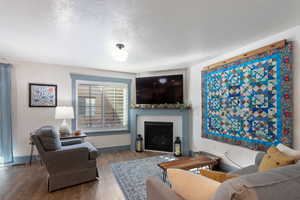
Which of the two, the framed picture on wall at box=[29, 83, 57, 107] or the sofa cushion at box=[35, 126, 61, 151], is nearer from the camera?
the sofa cushion at box=[35, 126, 61, 151]

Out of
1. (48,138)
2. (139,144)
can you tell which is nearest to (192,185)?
(48,138)

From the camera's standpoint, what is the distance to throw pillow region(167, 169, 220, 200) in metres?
0.84

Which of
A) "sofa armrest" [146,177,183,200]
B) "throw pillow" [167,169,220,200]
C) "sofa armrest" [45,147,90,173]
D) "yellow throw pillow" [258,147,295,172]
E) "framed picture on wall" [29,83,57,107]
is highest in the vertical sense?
"framed picture on wall" [29,83,57,107]

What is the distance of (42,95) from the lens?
351cm

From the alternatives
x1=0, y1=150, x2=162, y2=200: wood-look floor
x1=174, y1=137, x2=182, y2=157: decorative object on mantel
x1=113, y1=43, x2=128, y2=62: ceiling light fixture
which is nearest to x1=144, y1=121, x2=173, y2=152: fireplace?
x1=174, y1=137, x2=182, y2=157: decorative object on mantel

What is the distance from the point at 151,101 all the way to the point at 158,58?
134 centimetres

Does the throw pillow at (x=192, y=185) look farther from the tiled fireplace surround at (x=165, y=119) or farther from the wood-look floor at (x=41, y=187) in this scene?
the tiled fireplace surround at (x=165, y=119)

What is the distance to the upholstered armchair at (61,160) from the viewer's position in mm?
2205

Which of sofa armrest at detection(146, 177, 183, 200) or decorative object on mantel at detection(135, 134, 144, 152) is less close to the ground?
sofa armrest at detection(146, 177, 183, 200)

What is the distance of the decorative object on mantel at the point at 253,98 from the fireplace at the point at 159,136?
3.76 feet

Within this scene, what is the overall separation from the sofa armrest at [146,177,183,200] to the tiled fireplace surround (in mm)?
2693

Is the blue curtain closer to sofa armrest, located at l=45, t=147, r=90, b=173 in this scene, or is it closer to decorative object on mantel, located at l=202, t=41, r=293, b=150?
sofa armrest, located at l=45, t=147, r=90, b=173

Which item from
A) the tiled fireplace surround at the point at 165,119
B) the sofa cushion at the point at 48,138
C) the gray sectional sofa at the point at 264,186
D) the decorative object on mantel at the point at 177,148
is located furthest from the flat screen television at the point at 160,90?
the gray sectional sofa at the point at 264,186

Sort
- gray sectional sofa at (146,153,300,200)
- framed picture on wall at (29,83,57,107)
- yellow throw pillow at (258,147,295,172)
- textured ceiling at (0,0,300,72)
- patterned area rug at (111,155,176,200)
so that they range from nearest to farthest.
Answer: gray sectional sofa at (146,153,300,200), yellow throw pillow at (258,147,295,172), textured ceiling at (0,0,300,72), patterned area rug at (111,155,176,200), framed picture on wall at (29,83,57,107)
